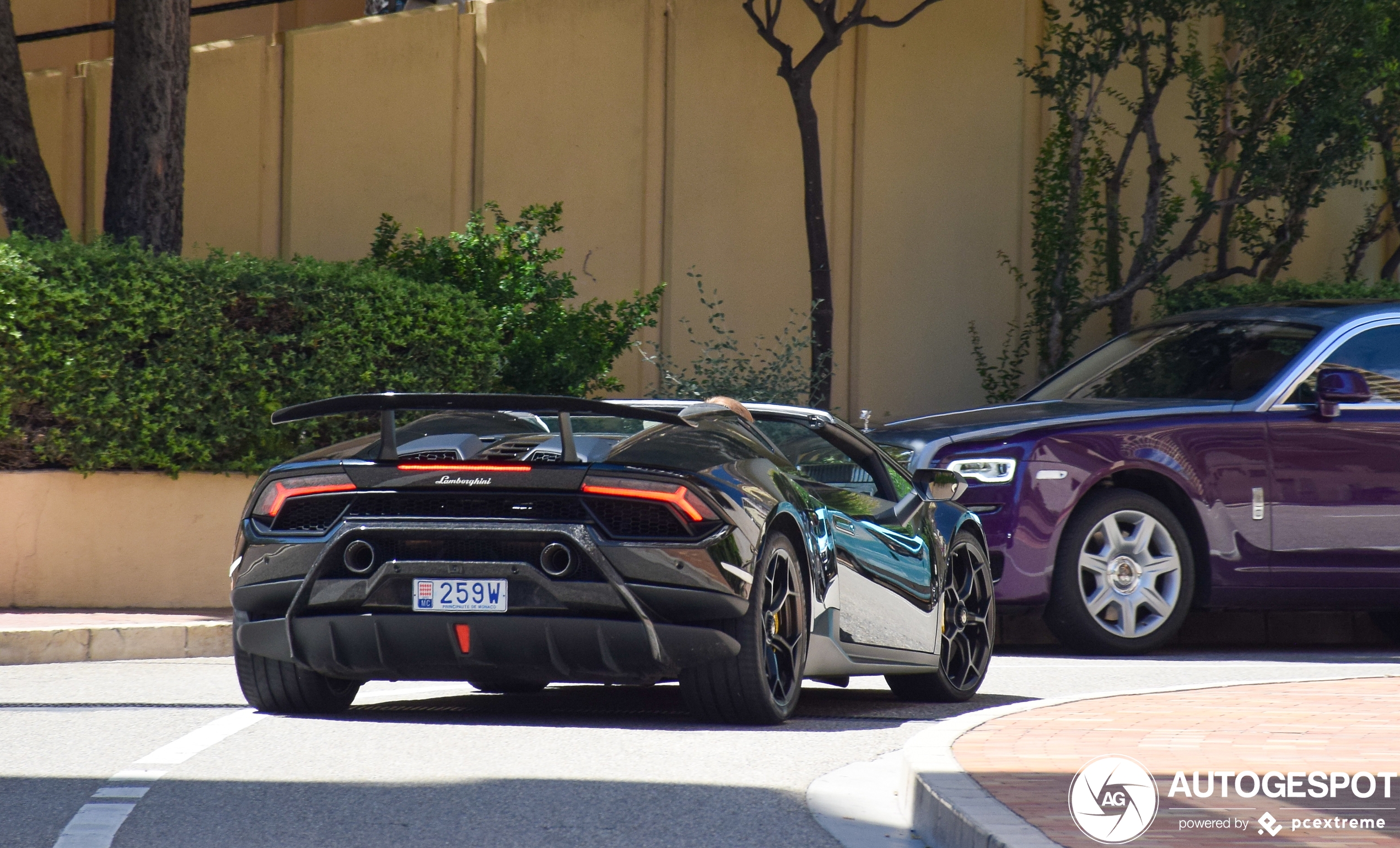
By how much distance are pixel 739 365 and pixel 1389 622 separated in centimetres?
546

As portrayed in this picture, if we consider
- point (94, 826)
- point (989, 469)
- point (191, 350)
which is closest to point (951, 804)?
point (94, 826)

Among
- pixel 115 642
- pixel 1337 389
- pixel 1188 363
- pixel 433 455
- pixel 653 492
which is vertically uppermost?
pixel 1188 363

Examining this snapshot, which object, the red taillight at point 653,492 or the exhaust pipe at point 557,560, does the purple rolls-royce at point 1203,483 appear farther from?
the exhaust pipe at point 557,560

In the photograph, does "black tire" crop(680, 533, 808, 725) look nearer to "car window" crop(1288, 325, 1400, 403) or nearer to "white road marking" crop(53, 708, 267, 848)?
"white road marking" crop(53, 708, 267, 848)

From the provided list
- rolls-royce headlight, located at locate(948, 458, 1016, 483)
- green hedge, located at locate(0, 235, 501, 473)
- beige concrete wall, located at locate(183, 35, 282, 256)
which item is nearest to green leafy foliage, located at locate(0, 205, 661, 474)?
green hedge, located at locate(0, 235, 501, 473)

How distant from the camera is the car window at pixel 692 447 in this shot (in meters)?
6.64

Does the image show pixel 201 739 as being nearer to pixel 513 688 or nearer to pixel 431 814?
pixel 431 814

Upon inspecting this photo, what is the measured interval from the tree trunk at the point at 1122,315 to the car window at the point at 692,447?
9.18 metres

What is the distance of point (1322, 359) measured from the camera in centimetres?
1057

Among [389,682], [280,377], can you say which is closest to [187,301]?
[280,377]

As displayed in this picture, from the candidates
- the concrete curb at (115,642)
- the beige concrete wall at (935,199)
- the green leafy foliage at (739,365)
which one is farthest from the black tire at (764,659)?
the beige concrete wall at (935,199)

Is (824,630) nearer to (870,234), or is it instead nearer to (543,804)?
(543,804)

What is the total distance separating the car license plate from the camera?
6.47 meters

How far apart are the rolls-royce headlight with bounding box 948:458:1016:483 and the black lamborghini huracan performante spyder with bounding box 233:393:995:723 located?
115 inches
